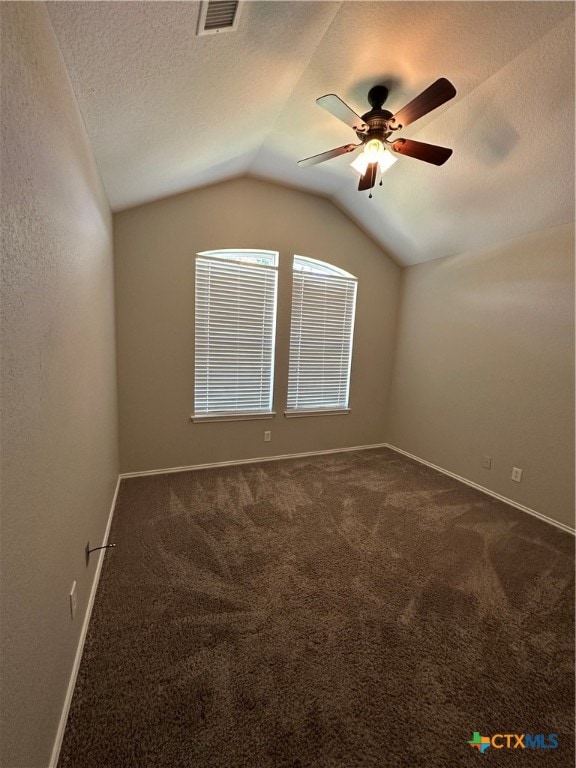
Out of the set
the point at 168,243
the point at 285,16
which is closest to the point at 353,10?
the point at 285,16

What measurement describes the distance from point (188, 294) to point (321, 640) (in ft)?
9.60

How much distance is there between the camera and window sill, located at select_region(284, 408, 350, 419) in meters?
3.72

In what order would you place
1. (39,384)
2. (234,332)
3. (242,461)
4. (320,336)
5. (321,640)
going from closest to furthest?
(39,384) < (321,640) < (234,332) < (242,461) < (320,336)

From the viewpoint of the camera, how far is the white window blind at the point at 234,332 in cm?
320

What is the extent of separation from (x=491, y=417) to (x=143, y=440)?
3.52 meters

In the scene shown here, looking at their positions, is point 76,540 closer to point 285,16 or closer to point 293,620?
point 293,620

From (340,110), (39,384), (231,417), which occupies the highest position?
(340,110)

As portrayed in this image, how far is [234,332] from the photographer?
3.35 metres

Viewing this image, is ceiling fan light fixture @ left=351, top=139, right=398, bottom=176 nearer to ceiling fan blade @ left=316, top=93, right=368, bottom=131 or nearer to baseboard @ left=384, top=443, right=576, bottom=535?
ceiling fan blade @ left=316, top=93, right=368, bottom=131

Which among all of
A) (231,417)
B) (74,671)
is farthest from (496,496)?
(74,671)

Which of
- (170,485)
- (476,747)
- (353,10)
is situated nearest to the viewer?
(476,747)

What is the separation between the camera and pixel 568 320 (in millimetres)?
2527

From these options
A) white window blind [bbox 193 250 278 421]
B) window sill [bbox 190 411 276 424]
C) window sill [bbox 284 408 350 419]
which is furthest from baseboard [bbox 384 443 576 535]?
white window blind [bbox 193 250 278 421]

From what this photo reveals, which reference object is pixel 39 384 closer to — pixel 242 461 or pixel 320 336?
pixel 242 461
